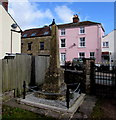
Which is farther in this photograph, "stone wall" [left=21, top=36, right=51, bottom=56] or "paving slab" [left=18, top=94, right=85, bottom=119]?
"stone wall" [left=21, top=36, right=51, bottom=56]

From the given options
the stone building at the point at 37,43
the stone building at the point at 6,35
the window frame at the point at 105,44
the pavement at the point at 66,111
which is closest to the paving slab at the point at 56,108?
the pavement at the point at 66,111

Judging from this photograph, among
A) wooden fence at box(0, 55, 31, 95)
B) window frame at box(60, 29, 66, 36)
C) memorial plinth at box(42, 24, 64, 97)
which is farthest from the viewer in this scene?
window frame at box(60, 29, 66, 36)

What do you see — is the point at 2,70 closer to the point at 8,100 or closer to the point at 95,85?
the point at 8,100

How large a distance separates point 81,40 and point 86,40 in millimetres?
1076

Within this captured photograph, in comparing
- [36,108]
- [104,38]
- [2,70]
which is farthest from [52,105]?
[104,38]

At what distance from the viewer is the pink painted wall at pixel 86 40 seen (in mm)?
20705

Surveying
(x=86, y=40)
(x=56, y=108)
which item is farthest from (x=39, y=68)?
(x=86, y=40)

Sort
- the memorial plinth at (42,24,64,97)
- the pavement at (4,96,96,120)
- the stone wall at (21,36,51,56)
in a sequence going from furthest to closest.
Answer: the stone wall at (21,36,51,56), the memorial plinth at (42,24,64,97), the pavement at (4,96,96,120)

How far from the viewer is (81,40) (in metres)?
22.3

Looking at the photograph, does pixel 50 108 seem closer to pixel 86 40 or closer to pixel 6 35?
pixel 6 35

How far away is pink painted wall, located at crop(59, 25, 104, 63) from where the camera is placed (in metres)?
20.7

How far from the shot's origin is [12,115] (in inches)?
150

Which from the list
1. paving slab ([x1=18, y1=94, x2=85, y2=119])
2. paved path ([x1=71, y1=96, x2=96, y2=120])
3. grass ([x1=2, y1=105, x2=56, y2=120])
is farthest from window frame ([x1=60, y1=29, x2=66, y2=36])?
grass ([x1=2, y1=105, x2=56, y2=120])

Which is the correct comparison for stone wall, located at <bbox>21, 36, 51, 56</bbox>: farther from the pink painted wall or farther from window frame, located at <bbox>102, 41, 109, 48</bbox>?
window frame, located at <bbox>102, 41, 109, 48</bbox>
